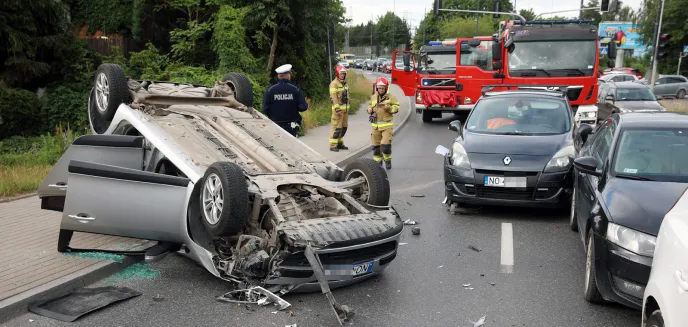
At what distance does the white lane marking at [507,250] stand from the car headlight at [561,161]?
88cm

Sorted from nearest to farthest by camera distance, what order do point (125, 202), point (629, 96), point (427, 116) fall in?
point (125, 202), point (629, 96), point (427, 116)

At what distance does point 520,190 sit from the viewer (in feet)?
24.9

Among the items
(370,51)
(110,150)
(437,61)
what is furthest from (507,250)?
(370,51)

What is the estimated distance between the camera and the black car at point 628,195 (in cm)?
436

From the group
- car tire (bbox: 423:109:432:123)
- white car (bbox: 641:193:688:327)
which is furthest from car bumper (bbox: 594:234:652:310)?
car tire (bbox: 423:109:432:123)

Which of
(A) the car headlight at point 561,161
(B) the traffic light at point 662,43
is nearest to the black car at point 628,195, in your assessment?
(A) the car headlight at point 561,161

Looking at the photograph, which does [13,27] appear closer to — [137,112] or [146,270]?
[137,112]

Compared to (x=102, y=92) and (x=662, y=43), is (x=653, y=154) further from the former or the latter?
(x=662, y=43)

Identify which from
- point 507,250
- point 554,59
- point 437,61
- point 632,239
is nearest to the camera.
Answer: point 632,239

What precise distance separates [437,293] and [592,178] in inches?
77.4

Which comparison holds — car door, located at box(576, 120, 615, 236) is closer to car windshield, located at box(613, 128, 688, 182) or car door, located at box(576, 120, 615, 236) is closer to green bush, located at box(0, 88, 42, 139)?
car windshield, located at box(613, 128, 688, 182)

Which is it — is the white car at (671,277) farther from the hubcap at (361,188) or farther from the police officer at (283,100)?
the police officer at (283,100)

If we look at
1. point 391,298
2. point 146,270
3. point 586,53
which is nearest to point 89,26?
point 586,53

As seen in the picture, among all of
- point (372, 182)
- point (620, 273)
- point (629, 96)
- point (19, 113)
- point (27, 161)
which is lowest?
point (27, 161)
